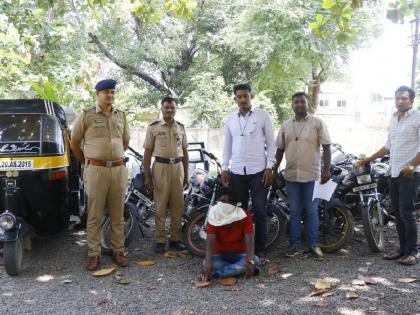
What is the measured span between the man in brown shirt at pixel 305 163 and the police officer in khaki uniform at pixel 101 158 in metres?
1.74

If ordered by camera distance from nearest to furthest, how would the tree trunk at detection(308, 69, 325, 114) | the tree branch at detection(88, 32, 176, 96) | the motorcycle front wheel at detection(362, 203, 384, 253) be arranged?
1. the motorcycle front wheel at detection(362, 203, 384, 253)
2. the tree branch at detection(88, 32, 176, 96)
3. the tree trunk at detection(308, 69, 325, 114)

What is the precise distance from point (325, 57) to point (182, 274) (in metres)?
16.8

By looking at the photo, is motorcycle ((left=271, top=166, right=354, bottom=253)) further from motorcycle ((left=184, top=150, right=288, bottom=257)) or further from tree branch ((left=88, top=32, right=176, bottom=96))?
tree branch ((left=88, top=32, right=176, bottom=96))

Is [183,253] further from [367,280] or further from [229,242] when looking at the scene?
[367,280]

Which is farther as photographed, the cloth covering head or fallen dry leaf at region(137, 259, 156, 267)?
fallen dry leaf at region(137, 259, 156, 267)

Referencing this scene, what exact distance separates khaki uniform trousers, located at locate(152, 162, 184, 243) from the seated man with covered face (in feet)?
3.11

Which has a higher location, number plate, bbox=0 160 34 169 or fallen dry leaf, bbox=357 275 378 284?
number plate, bbox=0 160 34 169

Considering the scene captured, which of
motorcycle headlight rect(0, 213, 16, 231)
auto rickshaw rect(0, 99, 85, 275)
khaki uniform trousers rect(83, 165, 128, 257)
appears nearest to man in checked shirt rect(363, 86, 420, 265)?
khaki uniform trousers rect(83, 165, 128, 257)

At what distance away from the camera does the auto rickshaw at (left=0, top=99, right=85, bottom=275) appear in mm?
4406

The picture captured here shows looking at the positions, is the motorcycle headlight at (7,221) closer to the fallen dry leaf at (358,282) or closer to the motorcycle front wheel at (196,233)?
the motorcycle front wheel at (196,233)

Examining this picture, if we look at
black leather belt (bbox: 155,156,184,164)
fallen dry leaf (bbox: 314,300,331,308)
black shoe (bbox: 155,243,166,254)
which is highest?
black leather belt (bbox: 155,156,184,164)

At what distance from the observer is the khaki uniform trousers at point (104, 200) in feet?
14.9

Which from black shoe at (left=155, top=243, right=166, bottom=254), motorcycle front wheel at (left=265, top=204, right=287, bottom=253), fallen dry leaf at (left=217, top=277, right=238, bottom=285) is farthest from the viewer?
black shoe at (left=155, top=243, right=166, bottom=254)

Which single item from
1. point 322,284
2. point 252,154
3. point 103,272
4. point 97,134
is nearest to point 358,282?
point 322,284
